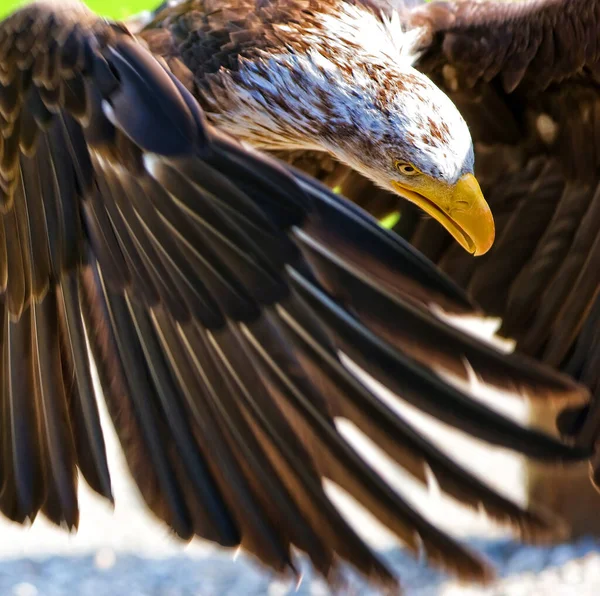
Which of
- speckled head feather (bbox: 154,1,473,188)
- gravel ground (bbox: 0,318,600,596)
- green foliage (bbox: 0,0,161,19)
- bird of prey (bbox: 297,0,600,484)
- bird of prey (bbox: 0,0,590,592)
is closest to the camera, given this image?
bird of prey (bbox: 0,0,590,592)

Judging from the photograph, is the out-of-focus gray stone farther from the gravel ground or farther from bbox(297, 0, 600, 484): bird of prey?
bbox(297, 0, 600, 484): bird of prey

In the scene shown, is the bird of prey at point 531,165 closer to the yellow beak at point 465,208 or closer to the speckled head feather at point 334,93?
the speckled head feather at point 334,93

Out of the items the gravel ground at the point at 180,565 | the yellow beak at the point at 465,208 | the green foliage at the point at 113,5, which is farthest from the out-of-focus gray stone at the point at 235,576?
the green foliage at the point at 113,5

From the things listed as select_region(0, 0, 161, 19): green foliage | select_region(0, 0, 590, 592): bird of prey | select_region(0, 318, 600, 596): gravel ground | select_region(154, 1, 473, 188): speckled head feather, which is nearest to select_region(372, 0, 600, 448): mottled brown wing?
select_region(0, 318, 600, 596): gravel ground

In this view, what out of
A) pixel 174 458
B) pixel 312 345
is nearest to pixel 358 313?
pixel 312 345

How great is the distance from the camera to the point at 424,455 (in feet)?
5.20

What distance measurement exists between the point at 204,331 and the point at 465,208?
823 mm

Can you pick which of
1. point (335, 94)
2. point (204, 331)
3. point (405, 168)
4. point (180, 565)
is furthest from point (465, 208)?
point (180, 565)

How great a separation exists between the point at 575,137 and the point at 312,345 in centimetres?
180

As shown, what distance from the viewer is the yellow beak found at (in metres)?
2.32

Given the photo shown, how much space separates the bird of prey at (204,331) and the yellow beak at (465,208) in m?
0.74

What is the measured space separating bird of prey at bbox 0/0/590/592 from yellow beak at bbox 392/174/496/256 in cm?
74

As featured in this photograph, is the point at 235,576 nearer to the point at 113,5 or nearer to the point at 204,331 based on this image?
the point at 204,331

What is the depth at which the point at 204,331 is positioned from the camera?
5.86 ft
